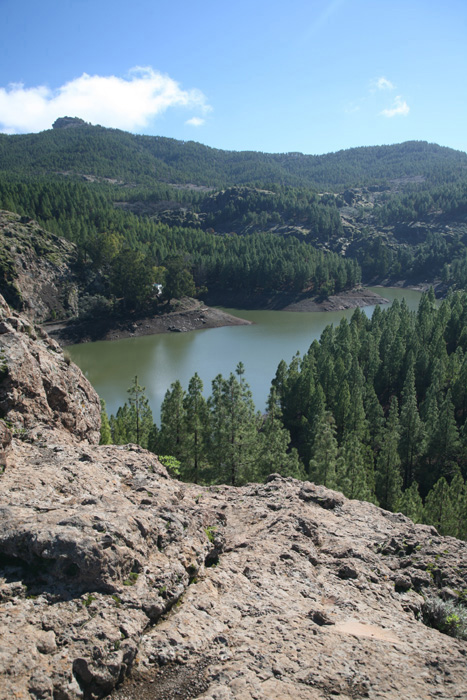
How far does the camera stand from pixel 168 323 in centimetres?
9288

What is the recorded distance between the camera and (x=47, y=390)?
1453 cm

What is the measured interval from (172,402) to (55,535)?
18952 mm

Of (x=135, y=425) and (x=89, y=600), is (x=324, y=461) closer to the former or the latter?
(x=135, y=425)

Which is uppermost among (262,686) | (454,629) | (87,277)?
(87,277)

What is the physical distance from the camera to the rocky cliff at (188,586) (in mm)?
6910

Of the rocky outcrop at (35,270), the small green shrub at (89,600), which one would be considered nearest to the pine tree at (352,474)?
the small green shrub at (89,600)

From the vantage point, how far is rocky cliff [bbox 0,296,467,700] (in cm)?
691

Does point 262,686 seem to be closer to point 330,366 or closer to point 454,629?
point 454,629

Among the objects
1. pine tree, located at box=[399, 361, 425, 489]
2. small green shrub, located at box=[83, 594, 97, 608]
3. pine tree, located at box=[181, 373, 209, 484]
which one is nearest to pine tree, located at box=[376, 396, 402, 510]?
pine tree, located at box=[399, 361, 425, 489]

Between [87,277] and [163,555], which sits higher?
[87,277]

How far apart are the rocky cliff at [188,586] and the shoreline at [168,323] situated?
6963 centimetres

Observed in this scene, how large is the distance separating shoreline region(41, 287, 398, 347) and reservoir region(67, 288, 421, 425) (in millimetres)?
2197

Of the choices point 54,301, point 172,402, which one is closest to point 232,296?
point 54,301

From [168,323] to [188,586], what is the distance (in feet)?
280
